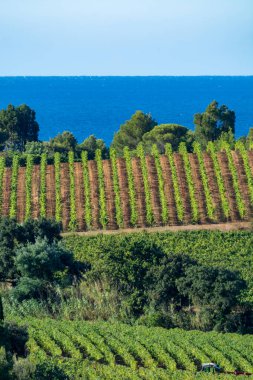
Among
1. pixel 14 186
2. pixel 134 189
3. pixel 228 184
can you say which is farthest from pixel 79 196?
pixel 228 184

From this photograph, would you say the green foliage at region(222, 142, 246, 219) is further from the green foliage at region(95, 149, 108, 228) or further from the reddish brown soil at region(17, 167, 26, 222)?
the reddish brown soil at region(17, 167, 26, 222)

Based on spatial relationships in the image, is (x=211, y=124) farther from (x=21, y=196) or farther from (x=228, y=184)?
(x=21, y=196)

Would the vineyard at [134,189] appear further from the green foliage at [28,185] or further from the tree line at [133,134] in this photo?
the tree line at [133,134]

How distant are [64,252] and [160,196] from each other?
58.5 feet

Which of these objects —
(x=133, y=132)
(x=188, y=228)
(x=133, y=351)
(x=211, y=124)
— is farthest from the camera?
(x=133, y=132)

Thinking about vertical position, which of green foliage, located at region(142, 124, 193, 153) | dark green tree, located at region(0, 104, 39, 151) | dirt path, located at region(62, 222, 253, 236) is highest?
dark green tree, located at region(0, 104, 39, 151)

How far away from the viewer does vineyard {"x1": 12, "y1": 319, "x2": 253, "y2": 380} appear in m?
35.7

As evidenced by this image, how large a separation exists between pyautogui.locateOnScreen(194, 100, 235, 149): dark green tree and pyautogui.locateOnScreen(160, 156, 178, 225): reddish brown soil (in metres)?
31.2

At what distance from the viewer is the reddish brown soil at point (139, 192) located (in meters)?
63.2

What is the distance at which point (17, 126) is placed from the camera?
369ft

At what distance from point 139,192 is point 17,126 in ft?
160

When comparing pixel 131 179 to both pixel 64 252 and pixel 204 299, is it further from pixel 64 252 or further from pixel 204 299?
pixel 204 299

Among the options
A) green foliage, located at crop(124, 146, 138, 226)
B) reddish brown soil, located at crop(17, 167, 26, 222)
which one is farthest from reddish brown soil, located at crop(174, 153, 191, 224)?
reddish brown soil, located at crop(17, 167, 26, 222)

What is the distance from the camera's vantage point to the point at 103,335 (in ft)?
130
